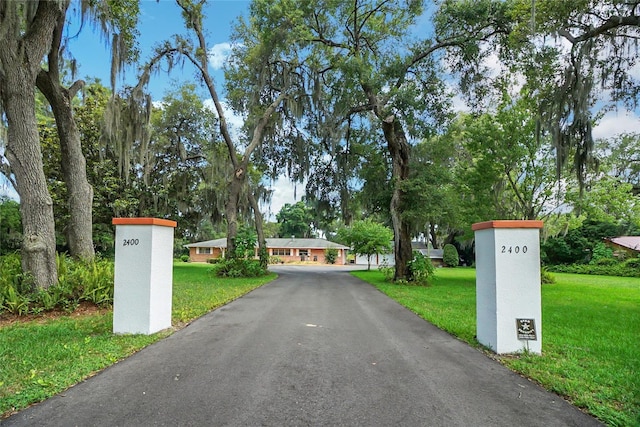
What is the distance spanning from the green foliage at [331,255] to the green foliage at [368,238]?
18.5 metres

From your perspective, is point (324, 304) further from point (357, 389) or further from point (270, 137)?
point (270, 137)

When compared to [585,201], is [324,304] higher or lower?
lower

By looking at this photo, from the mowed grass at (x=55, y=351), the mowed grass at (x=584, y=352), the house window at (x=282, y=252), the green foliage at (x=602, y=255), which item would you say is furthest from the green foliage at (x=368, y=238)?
the house window at (x=282, y=252)

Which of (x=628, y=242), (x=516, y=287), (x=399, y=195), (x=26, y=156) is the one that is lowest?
(x=516, y=287)

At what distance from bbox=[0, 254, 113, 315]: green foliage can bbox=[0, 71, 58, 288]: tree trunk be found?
218 mm

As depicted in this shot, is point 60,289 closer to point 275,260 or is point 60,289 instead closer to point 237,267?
point 237,267

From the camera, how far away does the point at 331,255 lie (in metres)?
42.7

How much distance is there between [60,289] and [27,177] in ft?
7.05

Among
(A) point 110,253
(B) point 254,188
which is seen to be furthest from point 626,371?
(A) point 110,253

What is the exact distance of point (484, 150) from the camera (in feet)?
47.6

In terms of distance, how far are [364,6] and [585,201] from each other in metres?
11.4

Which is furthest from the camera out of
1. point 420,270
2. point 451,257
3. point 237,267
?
point 451,257

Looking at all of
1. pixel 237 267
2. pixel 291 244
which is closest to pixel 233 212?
pixel 237 267

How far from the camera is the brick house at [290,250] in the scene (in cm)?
4322
